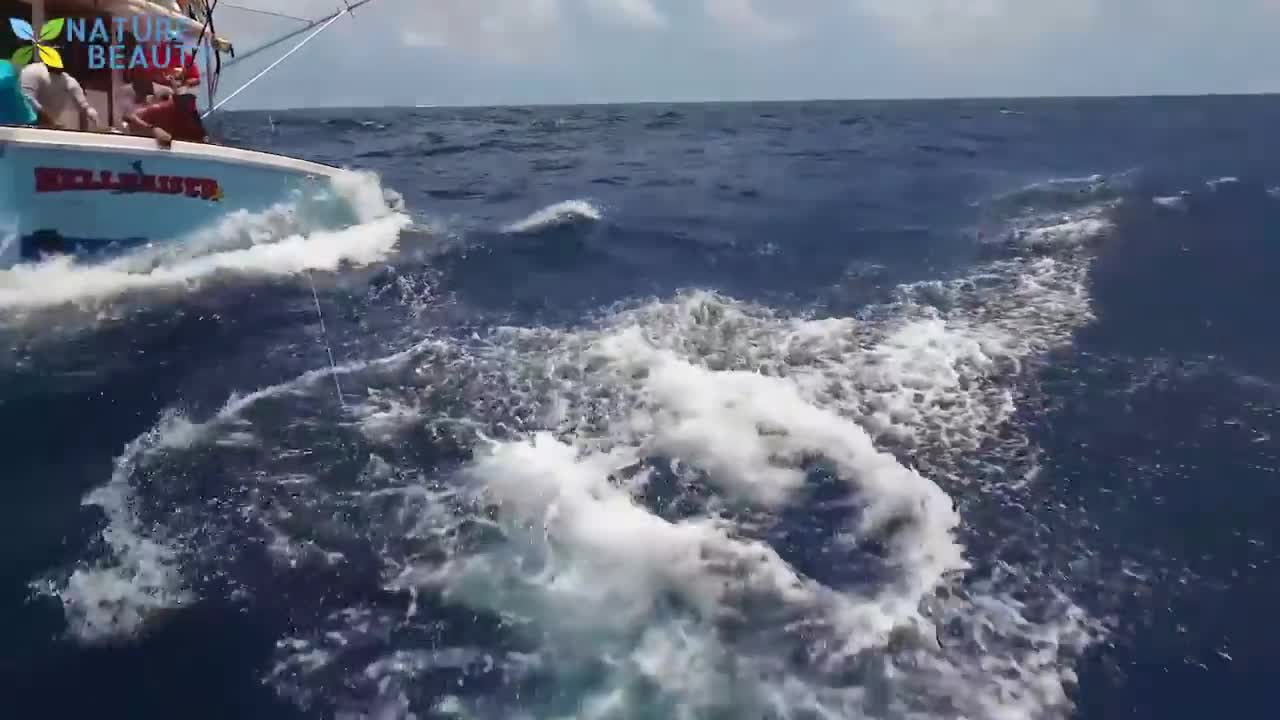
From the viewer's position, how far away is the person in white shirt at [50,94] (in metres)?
11.3

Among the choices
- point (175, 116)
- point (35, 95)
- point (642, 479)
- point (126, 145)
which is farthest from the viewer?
point (175, 116)

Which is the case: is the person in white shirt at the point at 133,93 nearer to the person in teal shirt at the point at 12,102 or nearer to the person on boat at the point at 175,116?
the person on boat at the point at 175,116

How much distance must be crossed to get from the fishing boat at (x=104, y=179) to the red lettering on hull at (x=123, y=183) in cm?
1

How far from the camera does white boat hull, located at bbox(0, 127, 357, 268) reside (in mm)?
10367

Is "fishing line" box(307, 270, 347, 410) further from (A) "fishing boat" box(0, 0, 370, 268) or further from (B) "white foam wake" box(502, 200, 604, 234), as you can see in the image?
(B) "white foam wake" box(502, 200, 604, 234)

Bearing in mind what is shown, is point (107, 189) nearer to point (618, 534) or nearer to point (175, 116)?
point (175, 116)

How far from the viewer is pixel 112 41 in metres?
14.5

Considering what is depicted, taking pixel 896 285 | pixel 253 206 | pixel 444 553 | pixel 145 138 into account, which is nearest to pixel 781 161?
pixel 896 285

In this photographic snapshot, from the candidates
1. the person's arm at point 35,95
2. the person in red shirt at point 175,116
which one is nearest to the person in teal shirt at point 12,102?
the person's arm at point 35,95

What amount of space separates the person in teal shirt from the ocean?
228cm

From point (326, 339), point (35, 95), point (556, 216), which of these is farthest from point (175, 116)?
point (556, 216)

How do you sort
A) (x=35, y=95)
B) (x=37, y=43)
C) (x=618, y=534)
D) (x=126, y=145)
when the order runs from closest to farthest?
(x=618, y=534), (x=126, y=145), (x=35, y=95), (x=37, y=43)

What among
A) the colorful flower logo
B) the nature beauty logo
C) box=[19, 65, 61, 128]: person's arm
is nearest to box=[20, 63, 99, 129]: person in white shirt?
box=[19, 65, 61, 128]: person's arm

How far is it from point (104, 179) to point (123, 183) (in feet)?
0.77
